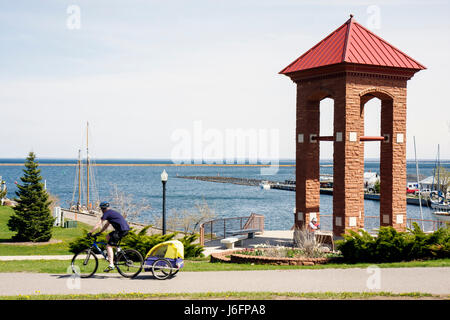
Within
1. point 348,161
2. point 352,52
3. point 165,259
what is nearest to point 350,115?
point 348,161

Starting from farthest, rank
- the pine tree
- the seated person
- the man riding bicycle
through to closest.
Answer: the pine tree → the seated person → the man riding bicycle

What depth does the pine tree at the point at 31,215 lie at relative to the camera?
2691 centimetres

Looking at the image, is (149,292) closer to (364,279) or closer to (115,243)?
(115,243)

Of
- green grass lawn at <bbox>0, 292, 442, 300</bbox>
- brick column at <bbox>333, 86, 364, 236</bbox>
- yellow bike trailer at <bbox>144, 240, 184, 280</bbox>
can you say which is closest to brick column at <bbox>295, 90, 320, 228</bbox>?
brick column at <bbox>333, 86, 364, 236</bbox>

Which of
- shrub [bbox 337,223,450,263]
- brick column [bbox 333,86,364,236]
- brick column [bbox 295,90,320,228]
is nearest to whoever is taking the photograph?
shrub [bbox 337,223,450,263]

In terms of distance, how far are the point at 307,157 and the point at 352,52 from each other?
4.63 metres

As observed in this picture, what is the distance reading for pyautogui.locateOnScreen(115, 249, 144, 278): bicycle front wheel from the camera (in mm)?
11609

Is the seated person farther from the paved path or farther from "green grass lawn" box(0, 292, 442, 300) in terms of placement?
"green grass lawn" box(0, 292, 442, 300)

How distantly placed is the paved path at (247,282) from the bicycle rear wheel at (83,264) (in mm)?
290

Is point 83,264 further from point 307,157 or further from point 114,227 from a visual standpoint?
point 307,157

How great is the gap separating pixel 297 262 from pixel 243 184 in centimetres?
12452

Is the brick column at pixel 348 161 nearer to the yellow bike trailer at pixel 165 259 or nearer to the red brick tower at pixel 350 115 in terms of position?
the red brick tower at pixel 350 115

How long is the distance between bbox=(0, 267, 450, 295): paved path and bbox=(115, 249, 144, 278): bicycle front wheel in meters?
0.19
